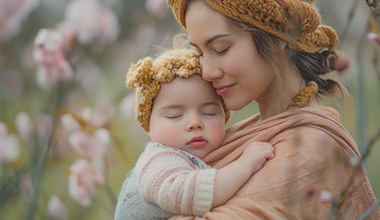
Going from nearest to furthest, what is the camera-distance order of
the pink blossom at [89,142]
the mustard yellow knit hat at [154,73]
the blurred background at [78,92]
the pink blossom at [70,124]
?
the mustard yellow knit hat at [154,73]
the blurred background at [78,92]
the pink blossom at [89,142]
the pink blossom at [70,124]

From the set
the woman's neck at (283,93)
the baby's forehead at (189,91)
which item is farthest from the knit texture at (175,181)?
the woman's neck at (283,93)

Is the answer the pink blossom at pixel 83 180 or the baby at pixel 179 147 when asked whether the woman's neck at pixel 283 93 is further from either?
the pink blossom at pixel 83 180

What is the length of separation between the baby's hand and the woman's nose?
0.21m

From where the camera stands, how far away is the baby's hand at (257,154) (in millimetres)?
2857

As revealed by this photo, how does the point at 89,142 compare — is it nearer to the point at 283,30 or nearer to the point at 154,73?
the point at 154,73

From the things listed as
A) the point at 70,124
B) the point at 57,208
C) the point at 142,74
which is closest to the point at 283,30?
the point at 142,74

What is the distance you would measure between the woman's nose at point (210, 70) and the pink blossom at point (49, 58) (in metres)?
1.05

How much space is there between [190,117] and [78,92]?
73.8 inches

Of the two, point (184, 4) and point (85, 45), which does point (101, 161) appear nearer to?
point (85, 45)

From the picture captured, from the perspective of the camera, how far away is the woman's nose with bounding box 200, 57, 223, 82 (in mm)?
2996

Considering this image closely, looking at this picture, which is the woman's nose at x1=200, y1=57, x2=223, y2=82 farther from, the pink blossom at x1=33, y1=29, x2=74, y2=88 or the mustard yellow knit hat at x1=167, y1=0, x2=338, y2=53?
the pink blossom at x1=33, y1=29, x2=74, y2=88

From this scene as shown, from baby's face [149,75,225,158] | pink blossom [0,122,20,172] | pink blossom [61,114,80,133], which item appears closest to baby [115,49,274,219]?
baby's face [149,75,225,158]

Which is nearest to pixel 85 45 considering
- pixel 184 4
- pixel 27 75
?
pixel 27 75

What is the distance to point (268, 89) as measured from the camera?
10.1 ft
